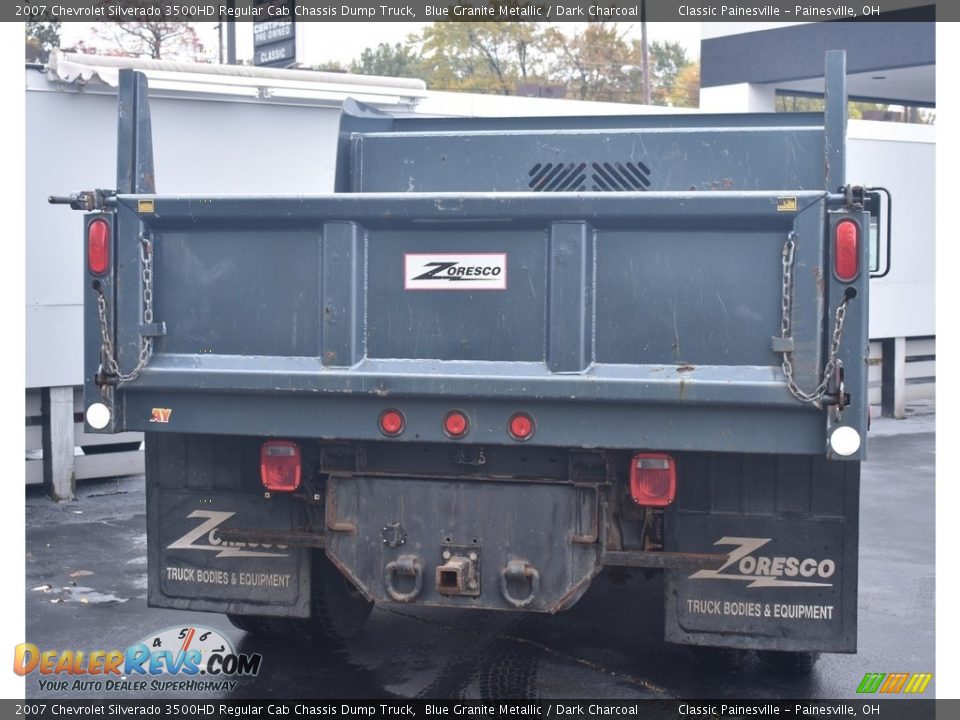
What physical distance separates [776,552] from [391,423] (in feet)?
5.21

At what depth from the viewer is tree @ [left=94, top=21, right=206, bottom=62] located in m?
29.6

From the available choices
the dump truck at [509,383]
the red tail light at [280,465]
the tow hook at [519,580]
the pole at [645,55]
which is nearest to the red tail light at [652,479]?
the dump truck at [509,383]

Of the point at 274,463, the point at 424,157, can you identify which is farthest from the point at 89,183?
the point at 274,463

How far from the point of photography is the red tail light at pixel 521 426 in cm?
446

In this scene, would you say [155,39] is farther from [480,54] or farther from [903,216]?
[903,216]

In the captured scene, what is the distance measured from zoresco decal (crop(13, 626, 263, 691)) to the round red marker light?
1564 millimetres

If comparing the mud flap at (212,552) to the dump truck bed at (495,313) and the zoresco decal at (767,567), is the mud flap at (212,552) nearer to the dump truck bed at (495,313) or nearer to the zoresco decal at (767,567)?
the dump truck bed at (495,313)

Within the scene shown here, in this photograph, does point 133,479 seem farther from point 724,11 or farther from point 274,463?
point 724,11

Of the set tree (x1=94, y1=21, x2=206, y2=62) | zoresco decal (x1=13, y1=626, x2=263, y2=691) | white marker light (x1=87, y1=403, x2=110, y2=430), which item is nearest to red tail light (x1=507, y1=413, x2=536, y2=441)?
white marker light (x1=87, y1=403, x2=110, y2=430)

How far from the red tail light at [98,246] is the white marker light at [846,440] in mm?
2851

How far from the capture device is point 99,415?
4.79 m

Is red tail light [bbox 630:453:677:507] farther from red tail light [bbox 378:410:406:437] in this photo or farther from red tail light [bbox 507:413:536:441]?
red tail light [bbox 378:410:406:437]

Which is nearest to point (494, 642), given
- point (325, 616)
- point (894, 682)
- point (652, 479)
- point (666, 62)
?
point (325, 616)

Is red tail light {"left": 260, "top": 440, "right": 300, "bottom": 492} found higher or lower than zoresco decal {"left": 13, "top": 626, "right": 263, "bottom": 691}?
higher
